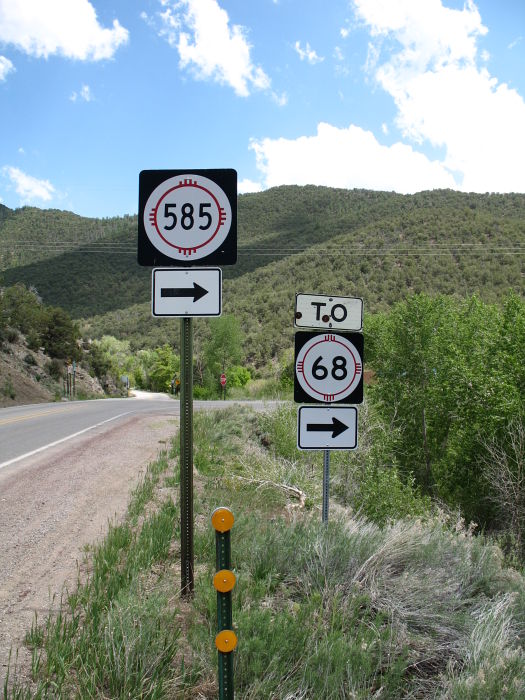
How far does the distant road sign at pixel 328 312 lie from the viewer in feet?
16.9

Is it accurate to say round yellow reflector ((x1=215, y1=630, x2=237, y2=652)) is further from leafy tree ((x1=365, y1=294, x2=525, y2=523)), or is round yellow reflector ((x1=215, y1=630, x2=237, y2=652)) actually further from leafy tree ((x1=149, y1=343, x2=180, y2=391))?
leafy tree ((x1=149, y1=343, x2=180, y2=391))

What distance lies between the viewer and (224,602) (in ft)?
7.85

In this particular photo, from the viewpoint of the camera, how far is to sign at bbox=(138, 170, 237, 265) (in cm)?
388

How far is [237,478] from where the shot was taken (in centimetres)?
773

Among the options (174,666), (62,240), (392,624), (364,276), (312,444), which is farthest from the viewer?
(62,240)

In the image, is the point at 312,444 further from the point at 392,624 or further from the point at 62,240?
the point at 62,240

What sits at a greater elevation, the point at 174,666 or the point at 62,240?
the point at 62,240

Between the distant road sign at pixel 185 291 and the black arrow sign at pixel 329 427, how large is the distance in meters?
1.73

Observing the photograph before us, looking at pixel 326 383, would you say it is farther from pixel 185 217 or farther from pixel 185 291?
pixel 185 217

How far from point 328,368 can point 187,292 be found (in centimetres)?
175

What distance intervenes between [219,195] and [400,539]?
2.89 meters

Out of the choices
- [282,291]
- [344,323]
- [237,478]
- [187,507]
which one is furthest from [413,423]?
[282,291]

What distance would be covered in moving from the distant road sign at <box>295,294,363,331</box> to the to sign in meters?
1.38

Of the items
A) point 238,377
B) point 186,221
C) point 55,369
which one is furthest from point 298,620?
point 238,377
